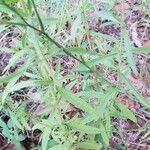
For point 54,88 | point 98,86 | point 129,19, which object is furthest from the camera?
point 129,19

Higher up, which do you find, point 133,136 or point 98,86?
point 98,86

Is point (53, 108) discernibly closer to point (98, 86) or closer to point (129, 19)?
point (98, 86)

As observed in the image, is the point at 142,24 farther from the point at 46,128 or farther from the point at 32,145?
the point at 46,128

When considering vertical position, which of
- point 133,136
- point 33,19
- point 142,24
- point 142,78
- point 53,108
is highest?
point 33,19

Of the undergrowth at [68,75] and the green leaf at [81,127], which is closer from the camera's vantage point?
the undergrowth at [68,75]

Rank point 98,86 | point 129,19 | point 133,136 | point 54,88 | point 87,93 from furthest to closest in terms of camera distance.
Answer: point 129,19 < point 133,136 < point 98,86 < point 87,93 < point 54,88

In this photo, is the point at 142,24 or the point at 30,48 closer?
the point at 30,48

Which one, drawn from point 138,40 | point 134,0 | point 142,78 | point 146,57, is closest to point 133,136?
point 142,78

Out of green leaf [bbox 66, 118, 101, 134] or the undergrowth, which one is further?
green leaf [bbox 66, 118, 101, 134]

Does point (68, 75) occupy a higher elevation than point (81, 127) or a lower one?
higher
